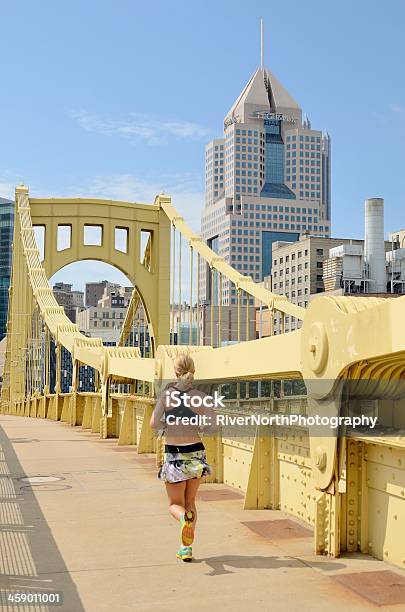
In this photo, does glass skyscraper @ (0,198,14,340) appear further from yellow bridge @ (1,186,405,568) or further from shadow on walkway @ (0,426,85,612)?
shadow on walkway @ (0,426,85,612)

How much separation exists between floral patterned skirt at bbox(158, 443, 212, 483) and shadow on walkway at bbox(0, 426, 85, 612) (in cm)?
96

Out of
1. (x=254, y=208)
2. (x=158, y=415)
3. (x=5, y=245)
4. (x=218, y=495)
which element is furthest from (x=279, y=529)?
(x=5, y=245)

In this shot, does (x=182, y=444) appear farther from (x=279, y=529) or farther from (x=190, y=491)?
(x=279, y=529)

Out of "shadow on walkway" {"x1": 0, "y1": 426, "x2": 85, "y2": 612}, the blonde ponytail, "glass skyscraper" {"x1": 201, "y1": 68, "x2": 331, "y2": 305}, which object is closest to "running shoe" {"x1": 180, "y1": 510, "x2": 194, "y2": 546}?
"shadow on walkway" {"x1": 0, "y1": 426, "x2": 85, "y2": 612}

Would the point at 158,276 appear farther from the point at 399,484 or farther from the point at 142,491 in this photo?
the point at 399,484

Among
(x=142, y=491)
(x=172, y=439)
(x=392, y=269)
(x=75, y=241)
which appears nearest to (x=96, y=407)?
(x=142, y=491)

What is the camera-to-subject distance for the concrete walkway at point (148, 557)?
4.50 meters

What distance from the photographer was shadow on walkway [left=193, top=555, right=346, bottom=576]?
5168 mm

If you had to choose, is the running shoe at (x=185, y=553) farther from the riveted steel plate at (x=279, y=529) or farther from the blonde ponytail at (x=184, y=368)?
the blonde ponytail at (x=184, y=368)

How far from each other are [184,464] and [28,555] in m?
1.28

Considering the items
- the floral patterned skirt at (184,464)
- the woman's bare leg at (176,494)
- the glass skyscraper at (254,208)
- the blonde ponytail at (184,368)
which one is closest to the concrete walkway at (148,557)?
the woman's bare leg at (176,494)

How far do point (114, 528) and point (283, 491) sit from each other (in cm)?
160

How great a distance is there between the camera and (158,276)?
1515 inches

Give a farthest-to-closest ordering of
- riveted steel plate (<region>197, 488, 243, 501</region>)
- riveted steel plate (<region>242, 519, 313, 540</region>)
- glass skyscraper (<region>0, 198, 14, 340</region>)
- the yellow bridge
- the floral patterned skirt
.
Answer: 1. glass skyscraper (<region>0, 198, 14, 340</region>)
2. riveted steel plate (<region>197, 488, 243, 501</region>)
3. riveted steel plate (<region>242, 519, 313, 540</region>)
4. the floral patterned skirt
5. the yellow bridge
